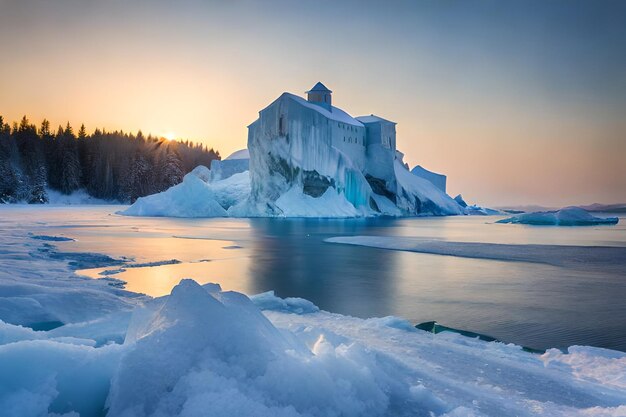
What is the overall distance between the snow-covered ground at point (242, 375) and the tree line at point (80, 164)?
71.4 metres

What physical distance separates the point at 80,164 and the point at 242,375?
8415 centimetres

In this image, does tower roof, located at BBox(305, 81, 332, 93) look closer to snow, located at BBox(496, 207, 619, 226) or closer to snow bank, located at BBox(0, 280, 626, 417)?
snow, located at BBox(496, 207, 619, 226)

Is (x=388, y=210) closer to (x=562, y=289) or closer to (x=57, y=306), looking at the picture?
(x=562, y=289)

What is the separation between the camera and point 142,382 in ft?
6.68

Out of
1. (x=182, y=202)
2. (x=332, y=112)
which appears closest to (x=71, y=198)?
(x=182, y=202)

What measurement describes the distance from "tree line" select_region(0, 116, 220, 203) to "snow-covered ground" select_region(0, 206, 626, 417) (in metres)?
71.4

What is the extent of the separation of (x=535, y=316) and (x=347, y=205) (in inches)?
1422

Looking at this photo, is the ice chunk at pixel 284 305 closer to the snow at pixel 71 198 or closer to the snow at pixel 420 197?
the snow at pixel 420 197

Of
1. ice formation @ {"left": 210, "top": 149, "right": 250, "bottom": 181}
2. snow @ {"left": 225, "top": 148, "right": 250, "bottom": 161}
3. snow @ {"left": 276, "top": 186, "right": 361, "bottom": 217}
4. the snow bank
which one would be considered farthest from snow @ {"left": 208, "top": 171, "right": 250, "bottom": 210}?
the snow bank

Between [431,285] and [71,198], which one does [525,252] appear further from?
[71,198]

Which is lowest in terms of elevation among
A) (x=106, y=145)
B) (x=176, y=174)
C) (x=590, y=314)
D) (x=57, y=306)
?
(x=590, y=314)

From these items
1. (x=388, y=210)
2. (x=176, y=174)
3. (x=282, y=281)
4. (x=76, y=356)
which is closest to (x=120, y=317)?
(x=76, y=356)

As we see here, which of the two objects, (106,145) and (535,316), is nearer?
(535,316)

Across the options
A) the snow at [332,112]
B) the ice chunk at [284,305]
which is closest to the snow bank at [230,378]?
the ice chunk at [284,305]
